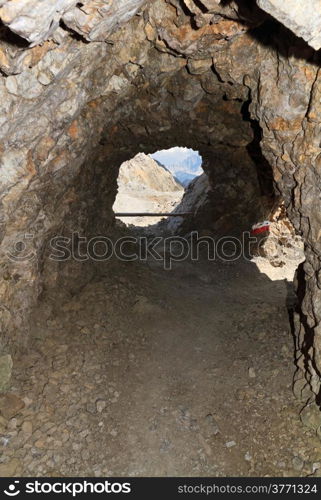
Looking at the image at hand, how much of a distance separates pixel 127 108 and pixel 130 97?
1.15 ft

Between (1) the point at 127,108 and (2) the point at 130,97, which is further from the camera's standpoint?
(1) the point at 127,108

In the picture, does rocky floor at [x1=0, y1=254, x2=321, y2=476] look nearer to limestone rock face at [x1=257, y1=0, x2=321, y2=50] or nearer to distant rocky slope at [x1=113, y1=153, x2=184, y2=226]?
limestone rock face at [x1=257, y1=0, x2=321, y2=50]

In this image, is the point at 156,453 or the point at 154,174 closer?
the point at 156,453

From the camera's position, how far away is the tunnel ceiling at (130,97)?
446 centimetres

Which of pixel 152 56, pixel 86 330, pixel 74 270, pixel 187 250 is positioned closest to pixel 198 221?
pixel 187 250

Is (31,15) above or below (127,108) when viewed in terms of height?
above

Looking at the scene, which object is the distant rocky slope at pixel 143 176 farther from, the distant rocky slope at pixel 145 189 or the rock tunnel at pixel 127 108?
the rock tunnel at pixel 127 108

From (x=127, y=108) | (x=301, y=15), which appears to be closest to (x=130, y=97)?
(x=127, y=108)

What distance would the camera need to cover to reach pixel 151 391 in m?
7.22

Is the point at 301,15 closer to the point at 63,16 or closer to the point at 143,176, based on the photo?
the point at 63,16

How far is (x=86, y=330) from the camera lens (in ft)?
27.5

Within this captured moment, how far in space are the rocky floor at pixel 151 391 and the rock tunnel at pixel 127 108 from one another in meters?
0.09
